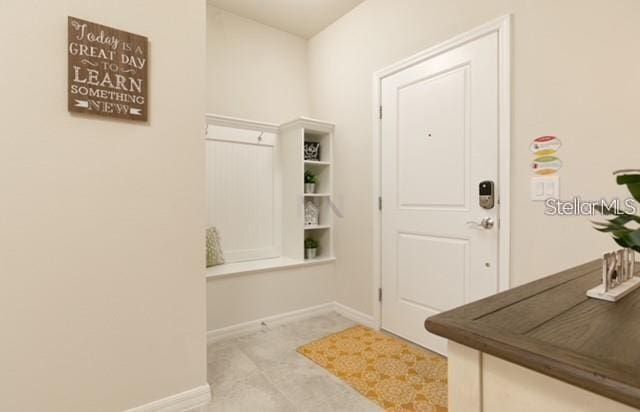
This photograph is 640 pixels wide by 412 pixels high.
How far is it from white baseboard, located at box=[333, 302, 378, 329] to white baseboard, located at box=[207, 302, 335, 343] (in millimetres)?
109

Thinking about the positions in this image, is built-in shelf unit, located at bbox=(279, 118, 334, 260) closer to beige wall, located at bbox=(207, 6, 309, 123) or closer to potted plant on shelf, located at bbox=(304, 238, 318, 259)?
potted plant on shelf, located at bbox=(304, 238, 318, 259)

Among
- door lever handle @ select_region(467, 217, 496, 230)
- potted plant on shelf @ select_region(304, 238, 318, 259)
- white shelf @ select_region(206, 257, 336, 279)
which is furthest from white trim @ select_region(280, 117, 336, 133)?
door lever handle @ select_region(467, 217, 496, 230)

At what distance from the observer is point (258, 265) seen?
114 inches

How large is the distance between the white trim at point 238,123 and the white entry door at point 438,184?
3.78 feet

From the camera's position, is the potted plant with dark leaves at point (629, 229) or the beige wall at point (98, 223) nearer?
the potted plant with dark leaves at point (629, 229)

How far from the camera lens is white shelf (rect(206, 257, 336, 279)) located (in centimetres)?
263

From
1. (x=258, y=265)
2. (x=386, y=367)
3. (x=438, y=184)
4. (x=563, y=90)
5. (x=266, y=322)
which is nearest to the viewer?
(x=563, y=90)

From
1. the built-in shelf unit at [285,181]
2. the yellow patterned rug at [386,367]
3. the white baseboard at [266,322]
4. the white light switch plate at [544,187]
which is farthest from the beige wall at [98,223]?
the white light switch plate at [544,187]

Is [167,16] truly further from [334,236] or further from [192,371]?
[334,236]

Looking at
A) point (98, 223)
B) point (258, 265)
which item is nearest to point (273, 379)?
point (258, 265)

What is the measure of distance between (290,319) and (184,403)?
1.29m

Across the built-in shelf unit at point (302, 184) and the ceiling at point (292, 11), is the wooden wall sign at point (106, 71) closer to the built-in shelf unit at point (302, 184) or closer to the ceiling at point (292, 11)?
the built-in shelf unit at point (302, 184)

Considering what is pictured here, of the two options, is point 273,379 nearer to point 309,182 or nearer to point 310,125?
point 309,182

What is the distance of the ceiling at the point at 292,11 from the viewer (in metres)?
2.91
